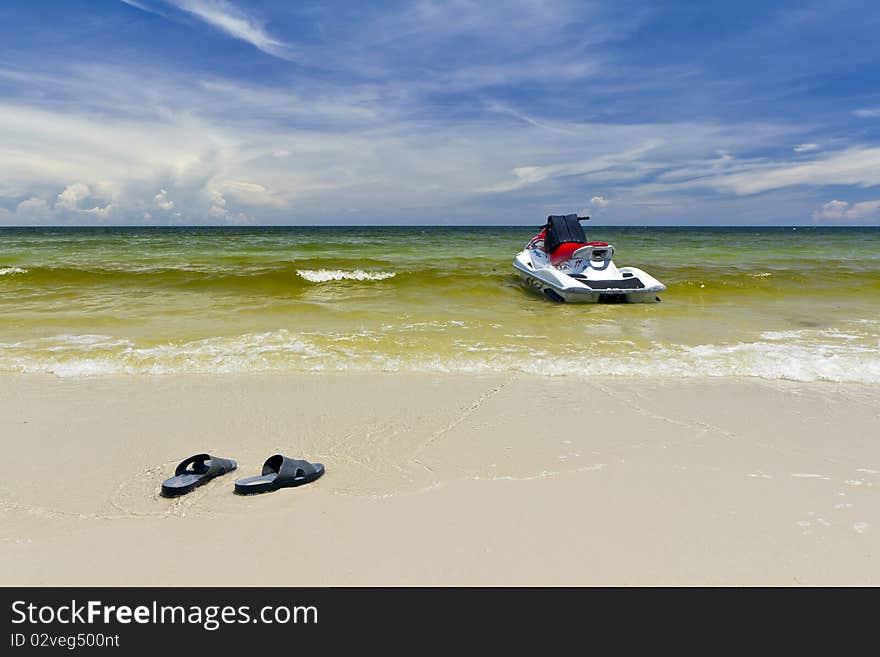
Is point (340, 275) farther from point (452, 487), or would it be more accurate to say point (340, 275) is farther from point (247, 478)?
point (452, 487)

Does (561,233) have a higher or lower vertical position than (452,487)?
higher

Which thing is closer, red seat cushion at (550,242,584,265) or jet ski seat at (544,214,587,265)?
red seat cushion at (550,242,584,265)

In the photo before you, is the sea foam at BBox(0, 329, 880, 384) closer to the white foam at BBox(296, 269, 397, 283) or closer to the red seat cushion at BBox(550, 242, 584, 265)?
the red seat cushion at BBox(550, 242, 584, 265)

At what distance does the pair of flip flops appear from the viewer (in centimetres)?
343

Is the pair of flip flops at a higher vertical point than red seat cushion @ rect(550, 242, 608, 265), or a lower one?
lower

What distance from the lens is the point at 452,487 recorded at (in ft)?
11.6

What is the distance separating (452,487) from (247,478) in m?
1.34

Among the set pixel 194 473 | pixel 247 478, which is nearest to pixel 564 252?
pixel 247 478

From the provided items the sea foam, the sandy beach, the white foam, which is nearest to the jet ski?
the sea foam

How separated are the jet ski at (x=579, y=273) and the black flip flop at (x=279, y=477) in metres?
9.71

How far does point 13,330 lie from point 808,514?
411 inches
